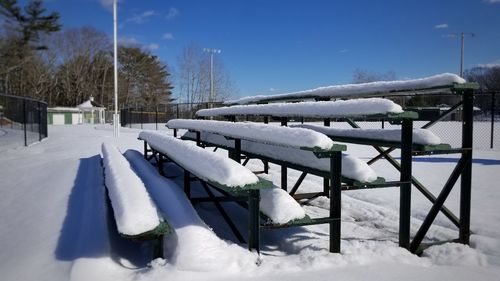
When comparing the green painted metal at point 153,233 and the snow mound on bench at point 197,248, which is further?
the snow mound on bench at point 197,248

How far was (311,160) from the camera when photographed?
367 centimetres

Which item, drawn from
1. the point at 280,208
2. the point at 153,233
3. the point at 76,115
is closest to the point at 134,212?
the point at 153,233

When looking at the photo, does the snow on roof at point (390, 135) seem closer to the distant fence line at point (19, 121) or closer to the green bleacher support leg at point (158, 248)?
the green bleacher support leg at point (158, 248)

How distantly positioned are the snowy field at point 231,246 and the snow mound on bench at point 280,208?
32 centimetres

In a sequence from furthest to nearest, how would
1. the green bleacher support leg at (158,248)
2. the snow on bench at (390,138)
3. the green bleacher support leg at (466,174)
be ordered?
1. the green bleacher support leg at (466,174)
2. the snow on bench at (390,138)
3. the green bleacher support leg at (158,248)

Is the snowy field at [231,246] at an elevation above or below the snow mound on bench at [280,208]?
below

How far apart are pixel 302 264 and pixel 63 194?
3.69 m

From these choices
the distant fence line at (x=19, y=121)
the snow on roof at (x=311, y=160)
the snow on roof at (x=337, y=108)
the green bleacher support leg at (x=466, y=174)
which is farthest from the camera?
the distant fence line at (x=19, y=121)

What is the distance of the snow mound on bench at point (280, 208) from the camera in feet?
9.18

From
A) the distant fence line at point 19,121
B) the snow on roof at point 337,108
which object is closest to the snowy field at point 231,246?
the snow on roof at point 337,108

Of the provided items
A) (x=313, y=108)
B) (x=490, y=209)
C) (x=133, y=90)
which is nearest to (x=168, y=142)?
(x=313, y=108)

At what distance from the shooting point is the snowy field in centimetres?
261

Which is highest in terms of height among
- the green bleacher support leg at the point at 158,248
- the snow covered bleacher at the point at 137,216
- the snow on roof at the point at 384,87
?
the snow on roof at the point at 384,87

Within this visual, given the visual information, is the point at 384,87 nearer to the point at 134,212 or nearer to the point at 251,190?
the point at 251,190
